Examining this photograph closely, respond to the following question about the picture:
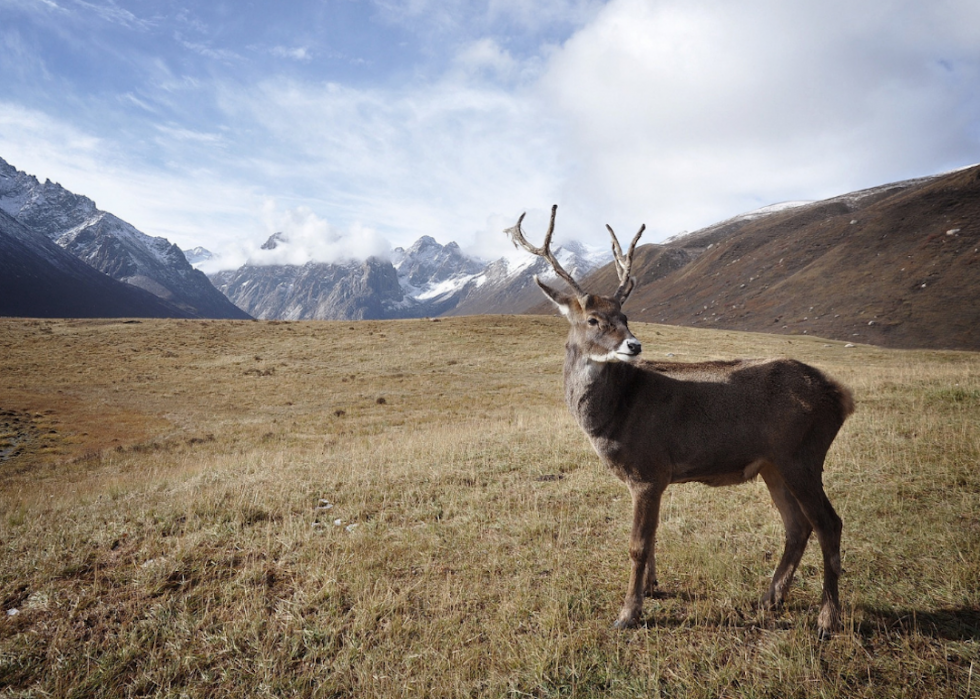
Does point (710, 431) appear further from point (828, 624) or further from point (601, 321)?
point (828, 624)

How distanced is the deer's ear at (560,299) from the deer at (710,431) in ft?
1.04

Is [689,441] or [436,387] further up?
[689,441]

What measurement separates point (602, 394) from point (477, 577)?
262 cm

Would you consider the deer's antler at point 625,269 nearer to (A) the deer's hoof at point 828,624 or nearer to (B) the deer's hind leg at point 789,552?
(B) the deer's hind leg at point 789,552

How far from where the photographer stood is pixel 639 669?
3906 millimetres

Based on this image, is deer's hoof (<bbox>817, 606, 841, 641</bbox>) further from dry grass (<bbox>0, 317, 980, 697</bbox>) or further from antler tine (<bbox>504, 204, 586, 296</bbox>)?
antler tine (<bbox>504, 204, 586, 296</bbox>)

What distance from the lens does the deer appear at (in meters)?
4.50

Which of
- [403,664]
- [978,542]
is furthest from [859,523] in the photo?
[403,664]

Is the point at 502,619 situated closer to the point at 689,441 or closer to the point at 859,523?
the point at 689,441

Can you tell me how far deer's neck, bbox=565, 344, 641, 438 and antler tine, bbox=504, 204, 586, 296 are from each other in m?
0.97

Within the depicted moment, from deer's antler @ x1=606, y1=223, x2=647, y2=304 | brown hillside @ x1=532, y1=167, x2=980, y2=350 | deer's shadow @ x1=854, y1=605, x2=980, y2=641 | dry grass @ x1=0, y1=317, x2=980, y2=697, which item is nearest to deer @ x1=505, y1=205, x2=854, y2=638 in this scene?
deer's shadow @ x1=854, y1=605, x2=980, y2=641

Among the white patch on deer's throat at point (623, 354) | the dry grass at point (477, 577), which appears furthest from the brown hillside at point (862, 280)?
the white patch on deer's throat at point (623, 354)

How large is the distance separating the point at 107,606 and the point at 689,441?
21.8ft

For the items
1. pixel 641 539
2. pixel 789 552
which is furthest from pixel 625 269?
pixel 789 552
